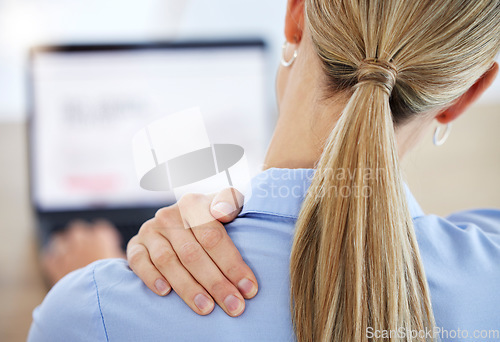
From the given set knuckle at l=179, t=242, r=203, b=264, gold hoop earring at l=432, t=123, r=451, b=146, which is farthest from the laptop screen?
knuckle at l=179, t=242, r=203, b=264

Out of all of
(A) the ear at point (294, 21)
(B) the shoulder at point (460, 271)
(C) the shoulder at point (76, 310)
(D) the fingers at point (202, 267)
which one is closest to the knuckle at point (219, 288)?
(D) the fingers at point (202, 267)

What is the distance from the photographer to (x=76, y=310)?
0.48 meters

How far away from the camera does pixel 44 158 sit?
4.52 feet

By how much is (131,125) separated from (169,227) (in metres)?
0.96

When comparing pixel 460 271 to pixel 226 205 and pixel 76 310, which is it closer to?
pixel 226 205

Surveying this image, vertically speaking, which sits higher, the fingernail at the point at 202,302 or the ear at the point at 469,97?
the ear at the point at 469,97

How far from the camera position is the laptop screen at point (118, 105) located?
4.53 ft

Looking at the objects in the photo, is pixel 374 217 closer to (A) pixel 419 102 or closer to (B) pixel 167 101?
(A) pixel 419 102

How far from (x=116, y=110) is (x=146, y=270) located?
3.36 ft

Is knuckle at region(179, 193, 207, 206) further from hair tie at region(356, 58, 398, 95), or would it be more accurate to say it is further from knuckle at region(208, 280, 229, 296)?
hair tie at region(356, 58, 398, 95)

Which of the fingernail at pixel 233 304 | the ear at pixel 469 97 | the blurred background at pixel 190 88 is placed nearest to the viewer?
the fingernail at pixel 233 304

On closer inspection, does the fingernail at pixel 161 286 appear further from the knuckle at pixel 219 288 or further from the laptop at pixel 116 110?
the laptop at pixel 116 110

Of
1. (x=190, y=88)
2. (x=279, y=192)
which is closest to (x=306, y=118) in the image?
(x=279, y=192)

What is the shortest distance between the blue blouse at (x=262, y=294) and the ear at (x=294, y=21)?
184 mm
